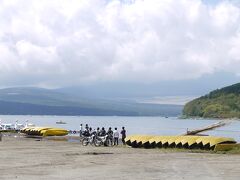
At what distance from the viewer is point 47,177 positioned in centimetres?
2478

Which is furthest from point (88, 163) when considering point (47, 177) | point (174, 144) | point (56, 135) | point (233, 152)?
point (56, 135)

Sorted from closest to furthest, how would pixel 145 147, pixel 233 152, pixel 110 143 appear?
pixel 233 152
pixel 145 147
pixel 110 143

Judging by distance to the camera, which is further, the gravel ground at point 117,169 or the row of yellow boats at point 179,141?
the row of yellow boats at point 179,141

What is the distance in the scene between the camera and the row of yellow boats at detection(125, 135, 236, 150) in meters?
47.0

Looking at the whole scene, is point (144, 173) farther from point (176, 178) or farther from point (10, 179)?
point (10, 179)

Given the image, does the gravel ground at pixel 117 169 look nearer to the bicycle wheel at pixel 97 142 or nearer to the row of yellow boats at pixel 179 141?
the row of yellow boats at pixel 179 141

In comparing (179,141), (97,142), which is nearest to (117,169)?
(179,141)

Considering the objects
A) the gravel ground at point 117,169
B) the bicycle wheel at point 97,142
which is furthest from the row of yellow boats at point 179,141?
the gravel ground at point 117,169

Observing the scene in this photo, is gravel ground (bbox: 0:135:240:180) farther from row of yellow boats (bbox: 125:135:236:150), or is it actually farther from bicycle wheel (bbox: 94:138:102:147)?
bicycle wheel (bbox: 94:138:102:147)

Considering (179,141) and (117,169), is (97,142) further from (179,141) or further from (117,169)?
(117,169)

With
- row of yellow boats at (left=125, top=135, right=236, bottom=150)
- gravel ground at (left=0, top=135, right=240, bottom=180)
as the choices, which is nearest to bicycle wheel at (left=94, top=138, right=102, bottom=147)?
row of yellow boats at (left=125, top=135, right=236, bottom=150)

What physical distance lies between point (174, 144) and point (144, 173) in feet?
78.5

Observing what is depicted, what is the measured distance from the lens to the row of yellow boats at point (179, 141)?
47.0m

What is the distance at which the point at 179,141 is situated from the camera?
50.0m
